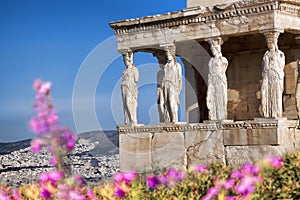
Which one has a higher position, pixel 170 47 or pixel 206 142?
pixel 170 47

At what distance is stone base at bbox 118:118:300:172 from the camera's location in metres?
11.9

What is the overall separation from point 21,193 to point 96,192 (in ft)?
2.87

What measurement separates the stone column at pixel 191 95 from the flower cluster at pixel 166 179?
9.13 meters

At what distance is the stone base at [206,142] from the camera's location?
11.9 metres

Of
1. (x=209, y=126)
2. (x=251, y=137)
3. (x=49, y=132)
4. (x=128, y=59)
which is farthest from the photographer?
(x=128, y=59)

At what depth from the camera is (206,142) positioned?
12773 millimetres

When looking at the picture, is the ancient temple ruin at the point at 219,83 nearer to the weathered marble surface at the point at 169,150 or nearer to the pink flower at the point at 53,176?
the weathered marble surface at the point at 169,150

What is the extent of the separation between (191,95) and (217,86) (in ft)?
8.82

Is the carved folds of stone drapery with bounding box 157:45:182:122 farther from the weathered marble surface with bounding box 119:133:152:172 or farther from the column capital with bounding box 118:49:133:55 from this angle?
the column capital with bounding box 118:49:133:55

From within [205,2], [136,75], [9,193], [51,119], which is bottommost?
[9,193]

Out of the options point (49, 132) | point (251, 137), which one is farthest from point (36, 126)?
point (251, 137)

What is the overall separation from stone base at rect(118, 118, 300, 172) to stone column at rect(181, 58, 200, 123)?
1.82 m

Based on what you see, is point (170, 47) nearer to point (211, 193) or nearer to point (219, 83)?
point (219, 83)

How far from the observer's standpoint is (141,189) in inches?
233
